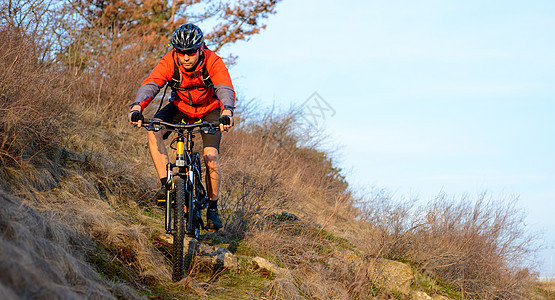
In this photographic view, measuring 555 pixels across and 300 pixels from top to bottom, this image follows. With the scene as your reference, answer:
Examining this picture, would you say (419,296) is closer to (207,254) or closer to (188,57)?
(207,254)

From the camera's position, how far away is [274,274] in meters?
5.74

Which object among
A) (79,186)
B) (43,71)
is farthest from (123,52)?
(79,186)

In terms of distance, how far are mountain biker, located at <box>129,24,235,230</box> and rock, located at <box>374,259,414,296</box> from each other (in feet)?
7.29

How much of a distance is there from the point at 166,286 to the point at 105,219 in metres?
1.03

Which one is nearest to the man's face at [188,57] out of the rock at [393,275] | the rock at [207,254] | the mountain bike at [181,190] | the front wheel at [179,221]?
the mountain bike at [181,190]

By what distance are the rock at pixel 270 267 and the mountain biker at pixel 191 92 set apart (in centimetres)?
71

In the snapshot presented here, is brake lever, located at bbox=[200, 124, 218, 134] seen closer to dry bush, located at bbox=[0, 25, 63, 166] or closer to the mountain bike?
the mountain bike

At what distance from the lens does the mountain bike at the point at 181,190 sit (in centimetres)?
456

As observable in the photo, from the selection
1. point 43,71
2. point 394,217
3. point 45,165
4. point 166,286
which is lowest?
Answer: point 166,286

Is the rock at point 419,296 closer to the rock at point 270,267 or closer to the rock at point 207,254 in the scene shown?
the rock at point 270,267

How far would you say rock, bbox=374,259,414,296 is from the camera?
6422mm

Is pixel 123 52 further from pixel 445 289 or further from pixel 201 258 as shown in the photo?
pixel 445 289

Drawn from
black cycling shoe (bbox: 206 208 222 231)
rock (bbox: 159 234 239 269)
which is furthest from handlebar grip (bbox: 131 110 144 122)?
rock (bbox: 159 234 239 269)

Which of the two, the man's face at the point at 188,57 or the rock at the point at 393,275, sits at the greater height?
the man's face at the point at 188,57
